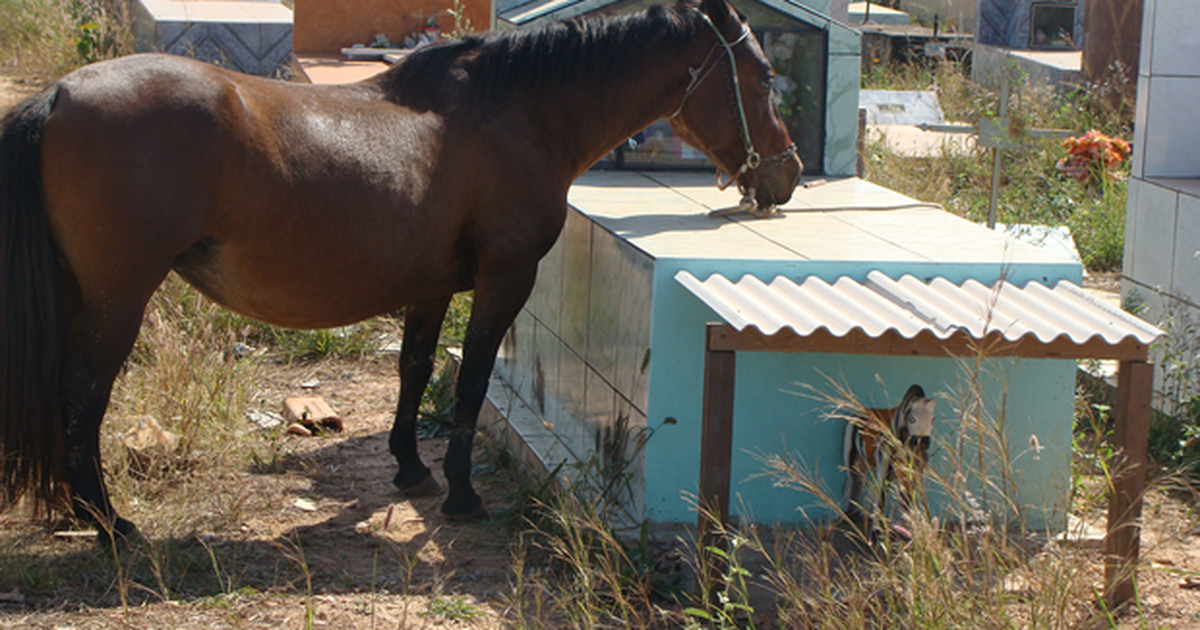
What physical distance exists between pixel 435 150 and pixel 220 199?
81 centimetres

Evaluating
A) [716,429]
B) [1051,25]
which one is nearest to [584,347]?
[716,429]

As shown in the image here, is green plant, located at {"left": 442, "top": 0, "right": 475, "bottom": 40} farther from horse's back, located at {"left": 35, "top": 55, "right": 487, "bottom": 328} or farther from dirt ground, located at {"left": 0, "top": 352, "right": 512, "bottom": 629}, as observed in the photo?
dirt ground, located at {"left": 0, "top": 352, "right": 512, "bottom": 629}

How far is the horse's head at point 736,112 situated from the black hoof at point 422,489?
1.78 m

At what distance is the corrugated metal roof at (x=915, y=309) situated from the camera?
3500 millimetres

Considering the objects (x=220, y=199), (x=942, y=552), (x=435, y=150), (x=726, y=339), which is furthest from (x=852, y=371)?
(x=220, y=199)

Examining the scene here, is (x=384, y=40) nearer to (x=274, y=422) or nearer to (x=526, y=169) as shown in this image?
(x=274, y=422)

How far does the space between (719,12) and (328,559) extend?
255 cm

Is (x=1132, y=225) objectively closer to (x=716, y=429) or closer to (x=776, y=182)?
(x=776, y=182)

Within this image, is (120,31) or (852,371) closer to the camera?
(852,371)

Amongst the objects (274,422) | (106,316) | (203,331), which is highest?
(106,316)

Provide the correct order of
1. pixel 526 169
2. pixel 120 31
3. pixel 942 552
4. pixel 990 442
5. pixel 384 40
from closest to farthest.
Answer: pixel 942 552, pixel 990 442, pixel 526 169, pixel 120 31, pixel 384 40

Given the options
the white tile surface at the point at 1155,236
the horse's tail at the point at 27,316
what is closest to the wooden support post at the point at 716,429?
the horse's tail at the point at 27,316

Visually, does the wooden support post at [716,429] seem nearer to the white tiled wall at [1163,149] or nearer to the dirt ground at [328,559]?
the dirt ground at [328,559]

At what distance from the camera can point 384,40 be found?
11.4m
